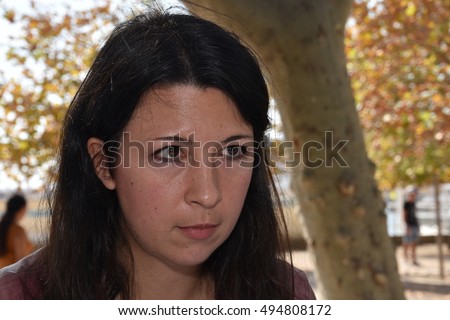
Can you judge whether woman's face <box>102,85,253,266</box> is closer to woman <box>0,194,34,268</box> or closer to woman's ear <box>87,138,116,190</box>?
woman's ear <box>87,138,116,190</box>

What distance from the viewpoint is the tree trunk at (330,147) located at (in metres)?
4.32

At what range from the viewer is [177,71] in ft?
6.61

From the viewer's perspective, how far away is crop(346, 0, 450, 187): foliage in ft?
31.6

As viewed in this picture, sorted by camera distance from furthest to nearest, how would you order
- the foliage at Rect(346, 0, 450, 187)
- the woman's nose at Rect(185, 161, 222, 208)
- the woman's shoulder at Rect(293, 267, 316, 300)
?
the foliage at Rect(346, 0, 450, 187) < the woman's shoulder at Rect(293, 267, 316, 300) < the woman's nose at Rect(185, 161, 222, 208)

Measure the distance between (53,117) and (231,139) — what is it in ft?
22.9

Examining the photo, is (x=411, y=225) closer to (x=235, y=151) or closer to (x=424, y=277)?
(x=424, y=277)

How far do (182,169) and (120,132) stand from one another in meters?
0.24

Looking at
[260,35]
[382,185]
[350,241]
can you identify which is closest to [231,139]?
[260,35]

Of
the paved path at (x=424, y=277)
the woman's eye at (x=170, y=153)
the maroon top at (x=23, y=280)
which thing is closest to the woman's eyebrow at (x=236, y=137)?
the woman's eye at (x=170, y=153)

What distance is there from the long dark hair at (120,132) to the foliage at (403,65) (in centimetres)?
784

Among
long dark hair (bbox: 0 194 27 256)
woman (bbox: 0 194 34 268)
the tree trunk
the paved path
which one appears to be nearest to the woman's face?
the tree trunk

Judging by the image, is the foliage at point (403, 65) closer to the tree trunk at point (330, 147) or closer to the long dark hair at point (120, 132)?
the tree trunk at point (330, 147)

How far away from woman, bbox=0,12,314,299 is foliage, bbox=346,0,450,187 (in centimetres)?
789

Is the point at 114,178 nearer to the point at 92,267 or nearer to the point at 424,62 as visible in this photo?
the point at 92,267
